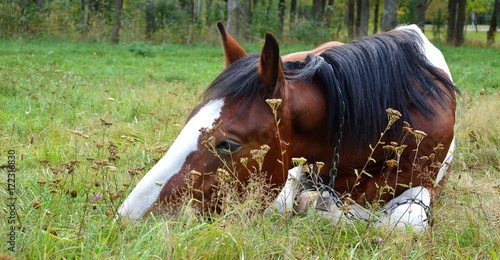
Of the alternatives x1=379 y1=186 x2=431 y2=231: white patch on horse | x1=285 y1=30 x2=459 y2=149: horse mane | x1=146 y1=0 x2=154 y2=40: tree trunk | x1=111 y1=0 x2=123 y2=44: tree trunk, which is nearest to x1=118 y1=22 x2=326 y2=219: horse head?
x1=285 y1=30 x2=459 y2=149: horse mane

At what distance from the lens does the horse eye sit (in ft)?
9.61

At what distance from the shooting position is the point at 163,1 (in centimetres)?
2205

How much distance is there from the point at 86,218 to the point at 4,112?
12.7 feet

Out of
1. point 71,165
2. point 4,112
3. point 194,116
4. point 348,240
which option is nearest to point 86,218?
point 71,165

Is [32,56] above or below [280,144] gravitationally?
below

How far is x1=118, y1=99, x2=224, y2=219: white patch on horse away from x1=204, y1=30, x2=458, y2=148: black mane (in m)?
0.17

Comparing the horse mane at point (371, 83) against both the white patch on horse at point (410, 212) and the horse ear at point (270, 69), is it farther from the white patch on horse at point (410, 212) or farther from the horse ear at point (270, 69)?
the white patch on horse at point (410, 212)

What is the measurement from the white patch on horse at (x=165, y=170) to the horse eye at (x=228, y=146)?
0.11 meters

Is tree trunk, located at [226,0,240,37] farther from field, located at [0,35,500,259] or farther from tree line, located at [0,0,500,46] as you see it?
field, located at [0,35,500,259]

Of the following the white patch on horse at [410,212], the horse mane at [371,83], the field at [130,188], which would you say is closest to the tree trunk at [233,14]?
the field at [130,188]

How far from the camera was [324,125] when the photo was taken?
3.28m

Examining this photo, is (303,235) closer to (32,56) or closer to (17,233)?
(17,233)

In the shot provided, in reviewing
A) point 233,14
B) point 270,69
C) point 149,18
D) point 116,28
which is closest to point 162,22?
point 149,18

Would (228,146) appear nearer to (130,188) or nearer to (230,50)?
(230,50)
